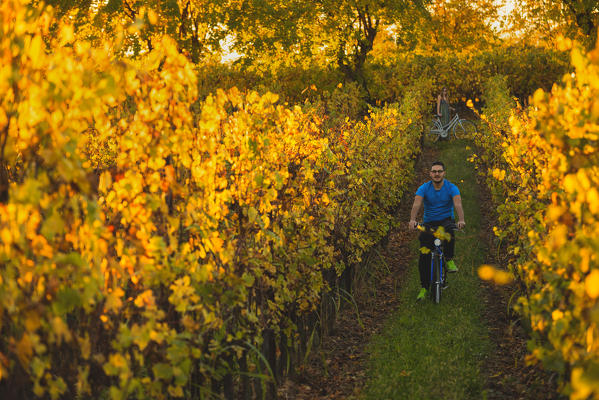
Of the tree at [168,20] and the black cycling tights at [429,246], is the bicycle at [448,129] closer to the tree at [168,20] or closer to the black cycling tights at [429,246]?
the tree at [168,20]

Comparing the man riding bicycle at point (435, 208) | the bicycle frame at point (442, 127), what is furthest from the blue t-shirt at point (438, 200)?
the bicycle frame at point (442, 127)

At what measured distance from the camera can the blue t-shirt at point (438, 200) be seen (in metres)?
7.68

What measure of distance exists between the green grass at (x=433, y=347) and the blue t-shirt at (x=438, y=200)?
3.77 ft

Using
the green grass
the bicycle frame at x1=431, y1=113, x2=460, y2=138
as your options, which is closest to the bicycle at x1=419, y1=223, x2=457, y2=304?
the green grass

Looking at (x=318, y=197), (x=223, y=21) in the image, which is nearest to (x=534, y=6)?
(x=223, y=21)

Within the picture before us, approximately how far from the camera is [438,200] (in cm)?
770

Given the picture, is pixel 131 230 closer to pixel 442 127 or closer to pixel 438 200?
pixel 438 200

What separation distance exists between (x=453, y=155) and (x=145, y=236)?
57.3 feet

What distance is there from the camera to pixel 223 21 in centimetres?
1948

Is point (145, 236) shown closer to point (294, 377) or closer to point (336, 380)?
point (294, 377)

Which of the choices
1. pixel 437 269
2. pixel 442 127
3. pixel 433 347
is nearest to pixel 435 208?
pixel 437 269

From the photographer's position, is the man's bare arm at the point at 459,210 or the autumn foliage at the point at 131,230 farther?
the man's bare arm at the point at 459,210

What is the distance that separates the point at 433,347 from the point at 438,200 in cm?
216

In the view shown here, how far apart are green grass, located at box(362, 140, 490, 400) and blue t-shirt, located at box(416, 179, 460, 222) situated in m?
1.15
